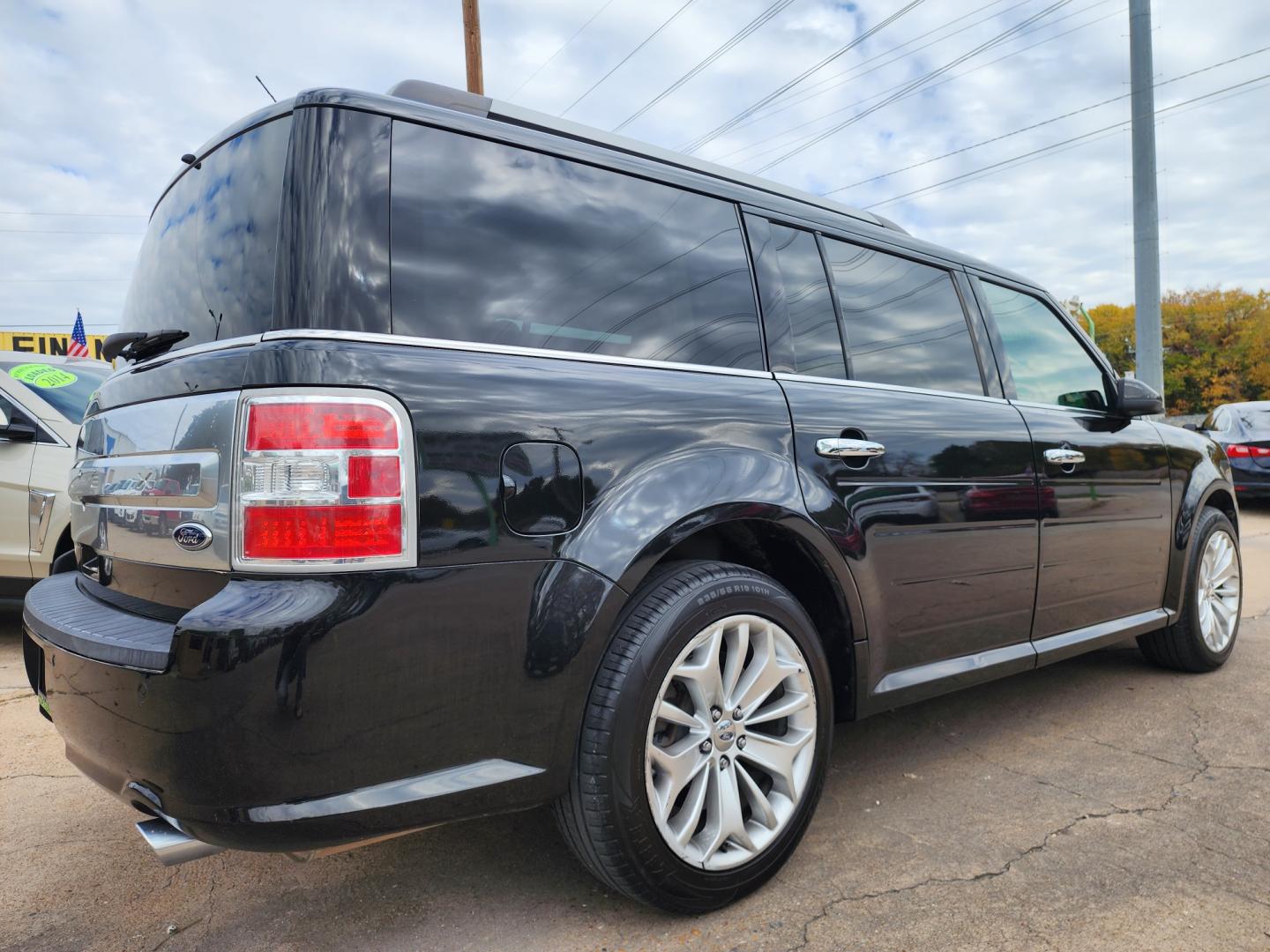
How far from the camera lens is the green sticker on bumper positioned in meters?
5.05

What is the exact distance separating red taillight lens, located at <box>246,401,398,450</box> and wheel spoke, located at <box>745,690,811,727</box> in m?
1.13

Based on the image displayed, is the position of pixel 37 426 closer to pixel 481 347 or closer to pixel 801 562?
pixel 481 347

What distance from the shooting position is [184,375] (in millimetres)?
1826

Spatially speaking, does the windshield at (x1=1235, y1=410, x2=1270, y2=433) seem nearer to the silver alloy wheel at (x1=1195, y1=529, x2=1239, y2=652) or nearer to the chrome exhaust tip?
the silver alloy wheel at (x1=1195, y1=529, x2=1239, y2=652)

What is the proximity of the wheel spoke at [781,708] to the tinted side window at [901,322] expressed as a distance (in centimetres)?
99

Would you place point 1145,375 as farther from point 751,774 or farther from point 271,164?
point 271,164

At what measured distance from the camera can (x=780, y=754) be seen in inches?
85.1

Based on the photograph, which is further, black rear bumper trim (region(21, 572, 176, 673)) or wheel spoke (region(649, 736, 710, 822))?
wheel spoke (region(649, 736, 710, 822))

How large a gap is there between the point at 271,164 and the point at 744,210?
1.28 metres

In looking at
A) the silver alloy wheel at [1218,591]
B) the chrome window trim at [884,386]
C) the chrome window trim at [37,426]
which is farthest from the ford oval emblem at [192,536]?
the silver alloy wheel at [1218,591]

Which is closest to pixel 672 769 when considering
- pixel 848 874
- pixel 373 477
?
pixel 848 874

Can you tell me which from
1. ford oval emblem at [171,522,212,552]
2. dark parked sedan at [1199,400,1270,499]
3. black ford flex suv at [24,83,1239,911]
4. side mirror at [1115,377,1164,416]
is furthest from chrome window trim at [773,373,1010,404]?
dark parked sedan at [1199,400,1270,499]

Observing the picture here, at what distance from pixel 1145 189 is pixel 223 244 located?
10840 mm

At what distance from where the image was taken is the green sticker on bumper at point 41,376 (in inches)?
199
